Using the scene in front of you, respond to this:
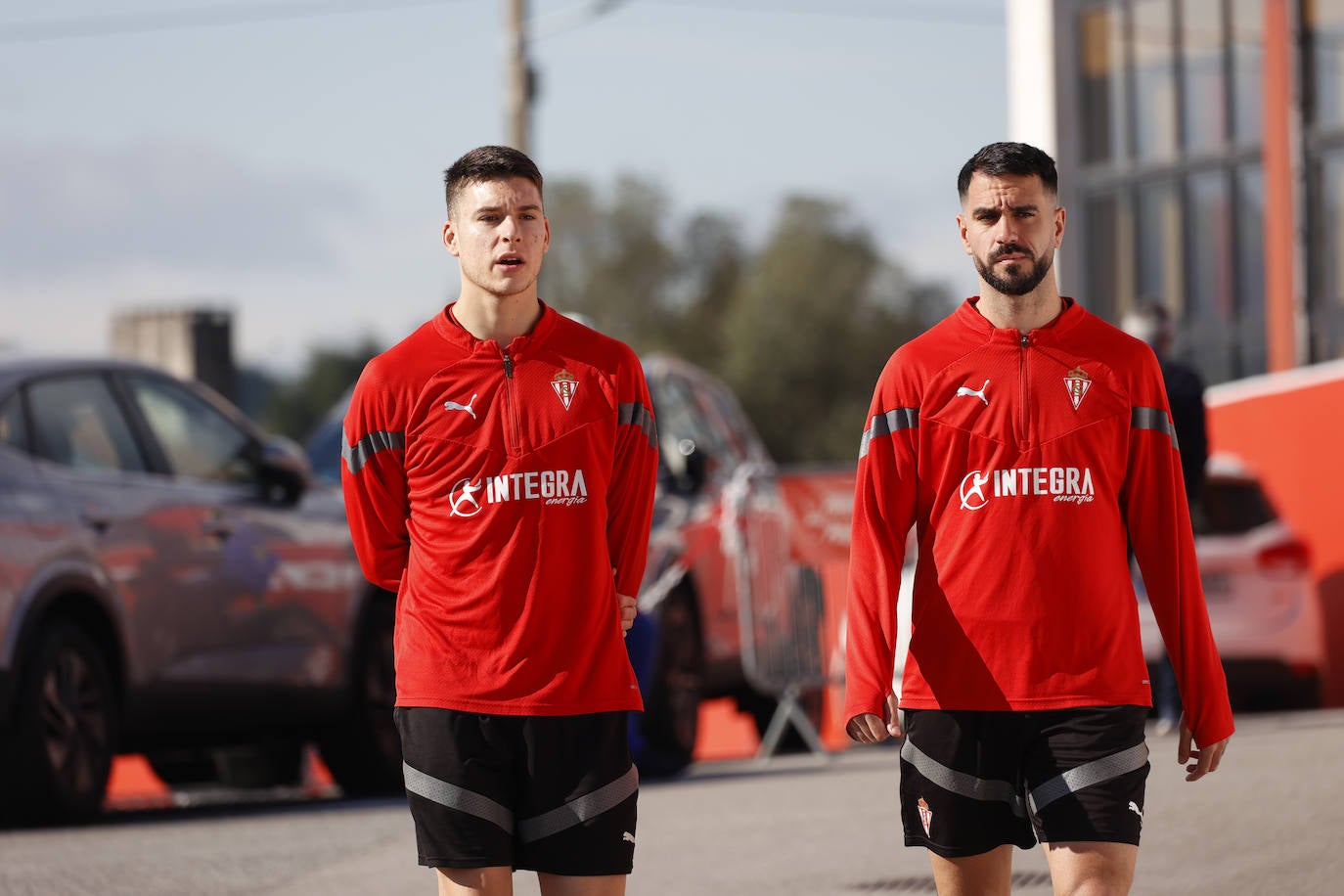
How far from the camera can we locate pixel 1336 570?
15453 mm

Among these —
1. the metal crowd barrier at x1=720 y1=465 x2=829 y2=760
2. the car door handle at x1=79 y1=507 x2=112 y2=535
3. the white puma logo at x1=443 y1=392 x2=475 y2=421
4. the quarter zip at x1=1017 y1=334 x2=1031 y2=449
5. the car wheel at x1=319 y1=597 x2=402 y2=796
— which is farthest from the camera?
the metal crowd barrier at x1=720 y1=465 x2=829 y2=760

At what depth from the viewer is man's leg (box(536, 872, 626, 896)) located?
14.7 feet

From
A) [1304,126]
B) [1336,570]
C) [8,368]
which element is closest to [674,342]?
[1304,126]

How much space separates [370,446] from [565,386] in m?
0.43

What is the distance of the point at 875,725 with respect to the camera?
14.6 ft

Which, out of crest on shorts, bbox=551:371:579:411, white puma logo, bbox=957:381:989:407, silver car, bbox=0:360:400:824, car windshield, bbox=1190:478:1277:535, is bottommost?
car windshield, bbox=1190:478:1277:535

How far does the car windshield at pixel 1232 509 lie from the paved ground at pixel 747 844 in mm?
3752

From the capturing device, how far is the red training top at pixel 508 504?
14.6 feet

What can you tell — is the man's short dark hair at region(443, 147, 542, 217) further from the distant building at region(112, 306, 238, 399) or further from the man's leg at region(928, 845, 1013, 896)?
the distant building at region(112, 306, 238, 399)

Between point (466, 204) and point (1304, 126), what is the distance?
1908cm

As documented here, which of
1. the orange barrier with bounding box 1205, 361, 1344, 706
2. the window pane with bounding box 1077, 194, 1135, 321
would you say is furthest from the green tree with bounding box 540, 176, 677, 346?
the orange barrier with bounding box 1205, 361, 1344, 706

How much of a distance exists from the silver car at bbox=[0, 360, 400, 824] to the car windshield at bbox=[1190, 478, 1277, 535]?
595 cm

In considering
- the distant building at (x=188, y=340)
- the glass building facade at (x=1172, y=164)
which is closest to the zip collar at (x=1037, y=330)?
the distant building at (x=188, y=340)

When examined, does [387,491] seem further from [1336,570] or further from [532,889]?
[1336,570]
